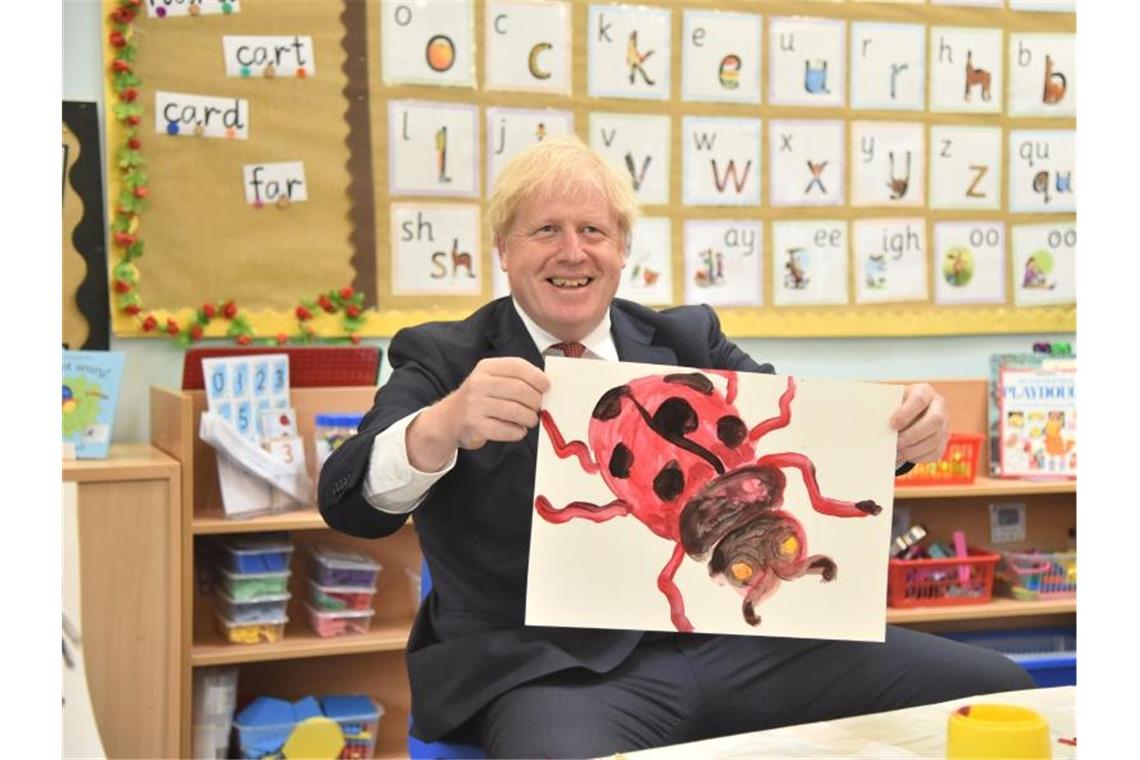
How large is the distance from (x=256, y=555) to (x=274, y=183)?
93cm

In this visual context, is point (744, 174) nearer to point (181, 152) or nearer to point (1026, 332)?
point (1026, 332)

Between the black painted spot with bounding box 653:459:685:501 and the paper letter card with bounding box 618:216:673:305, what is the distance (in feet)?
6.25

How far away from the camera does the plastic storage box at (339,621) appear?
9.29ft

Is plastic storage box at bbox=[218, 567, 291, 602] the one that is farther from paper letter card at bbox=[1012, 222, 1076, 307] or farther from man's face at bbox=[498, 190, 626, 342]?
paper letter card at bbox=[1012, 222, 1076, 307]

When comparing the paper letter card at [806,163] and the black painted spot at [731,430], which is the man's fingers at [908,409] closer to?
the black painted spot at [731,430]

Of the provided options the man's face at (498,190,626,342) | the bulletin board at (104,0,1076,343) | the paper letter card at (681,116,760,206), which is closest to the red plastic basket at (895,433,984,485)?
the bulletin board at (104,0,1076,343)

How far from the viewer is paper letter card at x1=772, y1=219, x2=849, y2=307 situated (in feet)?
11.4

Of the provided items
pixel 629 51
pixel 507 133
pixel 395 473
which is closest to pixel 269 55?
pixel 507 133

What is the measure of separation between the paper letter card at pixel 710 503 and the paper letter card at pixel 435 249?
1.80 meters

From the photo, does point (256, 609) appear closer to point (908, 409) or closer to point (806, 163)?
point (908, 409)

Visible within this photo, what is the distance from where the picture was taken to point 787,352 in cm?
348

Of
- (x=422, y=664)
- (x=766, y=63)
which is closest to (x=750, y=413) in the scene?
(x=422, y=664)

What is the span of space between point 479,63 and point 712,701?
211 centimetres

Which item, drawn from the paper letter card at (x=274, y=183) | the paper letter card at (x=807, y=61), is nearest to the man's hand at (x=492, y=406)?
the paper letter card at (x=274, y=183)
